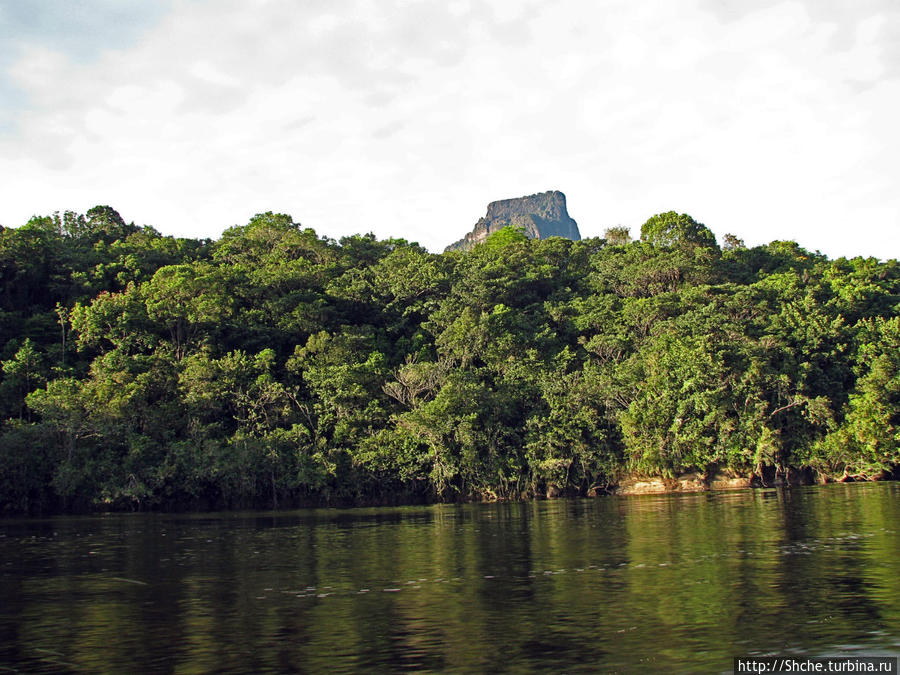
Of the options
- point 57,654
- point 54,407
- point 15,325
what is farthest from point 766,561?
point 15,325

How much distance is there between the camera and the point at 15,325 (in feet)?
177

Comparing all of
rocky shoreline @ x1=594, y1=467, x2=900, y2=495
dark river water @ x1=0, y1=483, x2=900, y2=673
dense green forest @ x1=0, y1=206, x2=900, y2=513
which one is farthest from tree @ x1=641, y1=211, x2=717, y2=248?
dark river water @ x1=0, y1=483, x2=900, y2=673

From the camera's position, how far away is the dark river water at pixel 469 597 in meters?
10.6

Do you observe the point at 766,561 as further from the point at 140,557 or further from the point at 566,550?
the point at 140,557

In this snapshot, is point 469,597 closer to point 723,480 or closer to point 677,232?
point 723,480

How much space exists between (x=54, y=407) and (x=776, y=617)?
4370 centimetres

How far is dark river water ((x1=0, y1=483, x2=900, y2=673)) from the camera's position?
10641 millimetres

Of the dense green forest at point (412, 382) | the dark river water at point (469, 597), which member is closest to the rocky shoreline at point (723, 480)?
the dense green forest at point (412, 382)


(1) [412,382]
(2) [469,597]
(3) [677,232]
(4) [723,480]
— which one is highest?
(3) [677,232]

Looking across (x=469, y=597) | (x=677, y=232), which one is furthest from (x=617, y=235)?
(x=469, y=597)

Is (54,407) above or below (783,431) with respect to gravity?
above

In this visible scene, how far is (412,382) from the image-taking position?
51781 mm

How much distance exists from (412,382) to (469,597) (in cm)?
3701

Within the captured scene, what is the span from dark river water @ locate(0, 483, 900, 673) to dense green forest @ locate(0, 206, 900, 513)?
18047mm
